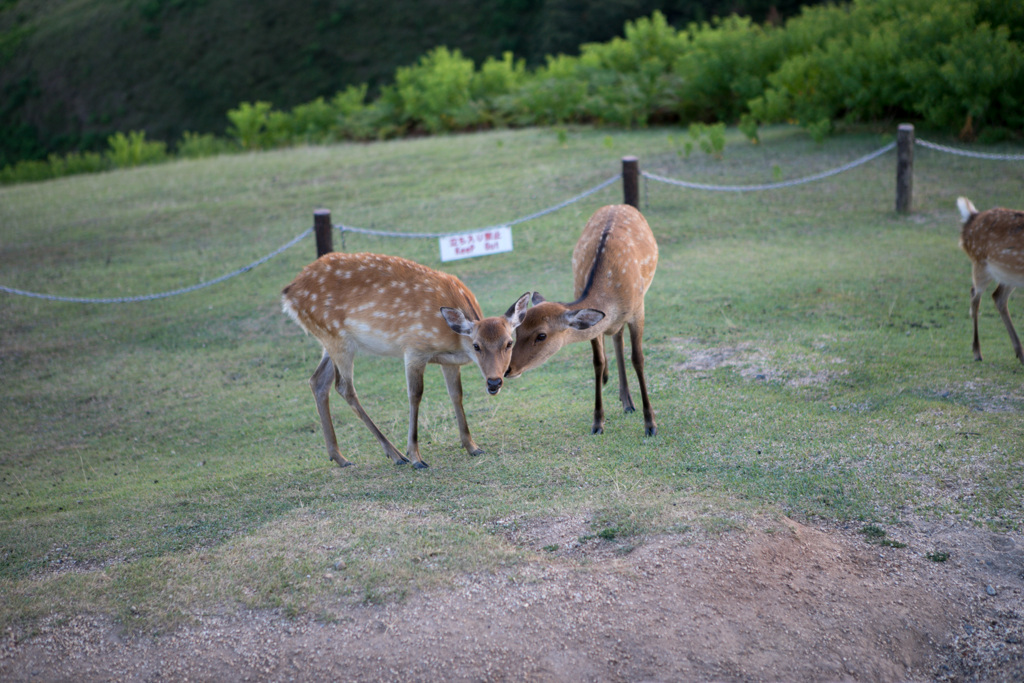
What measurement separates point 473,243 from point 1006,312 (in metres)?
4.58

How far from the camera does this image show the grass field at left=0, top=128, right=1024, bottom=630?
426 centimetres

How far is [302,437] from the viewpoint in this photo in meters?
6.02

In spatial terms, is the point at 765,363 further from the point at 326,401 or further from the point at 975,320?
the point at 326,401

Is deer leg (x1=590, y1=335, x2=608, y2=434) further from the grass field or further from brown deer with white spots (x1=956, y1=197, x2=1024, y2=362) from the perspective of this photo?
brown deer with white spots (x1=956, y1=197, x2=1024, y2=362)

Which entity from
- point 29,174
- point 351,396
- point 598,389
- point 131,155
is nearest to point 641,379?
point 598,389

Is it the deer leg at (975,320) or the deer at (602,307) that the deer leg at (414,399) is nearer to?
the deer at (602,307)

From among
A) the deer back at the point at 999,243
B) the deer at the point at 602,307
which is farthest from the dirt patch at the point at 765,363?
the deer back at the point at 999,243

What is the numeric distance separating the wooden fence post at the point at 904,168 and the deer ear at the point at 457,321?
766 centimetres

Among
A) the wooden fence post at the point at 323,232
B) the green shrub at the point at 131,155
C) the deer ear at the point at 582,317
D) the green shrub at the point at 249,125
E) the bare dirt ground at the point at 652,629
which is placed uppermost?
the green shrub at the point at 249,125

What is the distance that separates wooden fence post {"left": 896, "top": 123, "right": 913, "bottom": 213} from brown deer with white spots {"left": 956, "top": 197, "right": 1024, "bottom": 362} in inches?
160

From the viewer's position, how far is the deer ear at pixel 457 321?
482 cm

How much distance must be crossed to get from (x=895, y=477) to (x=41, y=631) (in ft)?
14.5

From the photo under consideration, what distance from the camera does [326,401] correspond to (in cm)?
552

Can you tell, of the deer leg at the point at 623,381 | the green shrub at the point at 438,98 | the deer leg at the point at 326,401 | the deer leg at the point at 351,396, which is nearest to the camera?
the deer leg at the point at 351,396
